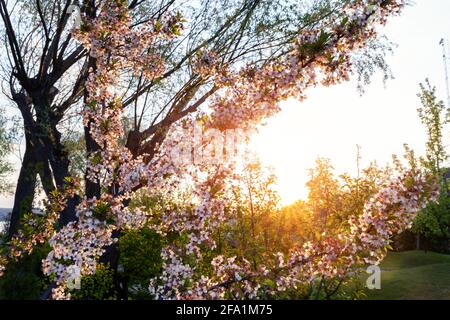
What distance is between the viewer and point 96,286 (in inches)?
587

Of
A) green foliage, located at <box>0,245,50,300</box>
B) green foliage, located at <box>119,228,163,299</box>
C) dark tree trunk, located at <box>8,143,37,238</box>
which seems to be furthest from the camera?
dark tree trunk, located at <box>8,143,37,238</box>

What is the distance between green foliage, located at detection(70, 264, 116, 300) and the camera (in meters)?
14.1

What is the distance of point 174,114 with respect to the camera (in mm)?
13445

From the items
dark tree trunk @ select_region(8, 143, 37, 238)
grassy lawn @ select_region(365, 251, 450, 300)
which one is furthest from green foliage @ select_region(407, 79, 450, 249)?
dark tree trunk @ select_region(8, 143, 37, 238)

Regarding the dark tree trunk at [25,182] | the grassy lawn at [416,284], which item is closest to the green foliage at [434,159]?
the grassy lawn at [416,284]

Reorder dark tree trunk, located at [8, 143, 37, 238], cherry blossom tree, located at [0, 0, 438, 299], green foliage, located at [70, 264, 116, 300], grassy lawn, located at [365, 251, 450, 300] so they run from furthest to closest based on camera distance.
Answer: dark tree trunk, located at [8, 143, 37, 238]
grassy lawn, located at [365, 251, 450, 300]
green foliage, located at [70, 264, 116, 300]
cherry blossom tree, located at [0, 0, 438, 299]

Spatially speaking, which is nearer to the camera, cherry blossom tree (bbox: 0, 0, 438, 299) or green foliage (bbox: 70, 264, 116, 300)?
cherry blossom tree (bbox: 0, 0, 438, 299)

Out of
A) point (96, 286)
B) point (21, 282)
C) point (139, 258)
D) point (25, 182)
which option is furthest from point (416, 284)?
point (25, 182)

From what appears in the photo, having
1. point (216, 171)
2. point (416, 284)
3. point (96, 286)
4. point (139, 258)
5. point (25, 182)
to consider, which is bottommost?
point (96, 286)

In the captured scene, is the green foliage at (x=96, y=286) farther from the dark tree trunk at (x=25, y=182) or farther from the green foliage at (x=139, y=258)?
the dark tree trunk at (x=25, y=182)

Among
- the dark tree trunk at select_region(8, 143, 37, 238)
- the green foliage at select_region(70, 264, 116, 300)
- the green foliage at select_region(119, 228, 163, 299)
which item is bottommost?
the green foliage at select_region(70, 264, 116, 300)

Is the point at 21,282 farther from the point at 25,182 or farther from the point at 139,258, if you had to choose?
the point at 25,182

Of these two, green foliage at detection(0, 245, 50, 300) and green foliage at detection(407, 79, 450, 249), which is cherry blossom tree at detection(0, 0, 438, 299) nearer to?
green foliage at detection(0, 245, 50, 300)

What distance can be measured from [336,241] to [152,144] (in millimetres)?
8734
